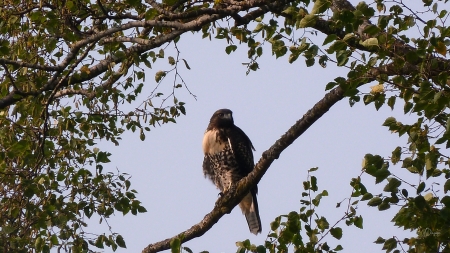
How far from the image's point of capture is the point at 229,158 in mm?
7961

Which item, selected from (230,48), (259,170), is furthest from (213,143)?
(259,170)

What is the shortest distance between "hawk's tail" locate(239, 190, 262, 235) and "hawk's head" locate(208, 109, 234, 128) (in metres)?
0.83

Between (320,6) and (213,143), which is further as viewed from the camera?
(213,143)

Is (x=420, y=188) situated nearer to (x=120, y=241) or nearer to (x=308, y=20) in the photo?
(x=308, y=20)

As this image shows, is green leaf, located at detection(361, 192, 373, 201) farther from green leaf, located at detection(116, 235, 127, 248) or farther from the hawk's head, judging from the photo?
the hawk's head

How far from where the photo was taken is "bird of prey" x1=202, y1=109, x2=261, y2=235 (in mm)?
7965

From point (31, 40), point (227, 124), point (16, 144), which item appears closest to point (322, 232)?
point (16, 144)

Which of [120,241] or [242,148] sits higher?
[242,148]

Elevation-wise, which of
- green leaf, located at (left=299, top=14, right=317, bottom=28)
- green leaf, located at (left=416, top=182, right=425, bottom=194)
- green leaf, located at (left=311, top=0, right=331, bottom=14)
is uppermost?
green leaf, located at (left=299, top=14, right=317, bottom=28)

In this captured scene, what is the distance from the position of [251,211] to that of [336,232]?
4.13 meters

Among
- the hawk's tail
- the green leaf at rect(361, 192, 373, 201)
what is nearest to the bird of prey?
the hawk's tail

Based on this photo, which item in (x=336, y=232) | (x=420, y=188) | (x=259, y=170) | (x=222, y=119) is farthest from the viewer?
(x=222, y=119)

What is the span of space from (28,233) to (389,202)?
268 centimetres

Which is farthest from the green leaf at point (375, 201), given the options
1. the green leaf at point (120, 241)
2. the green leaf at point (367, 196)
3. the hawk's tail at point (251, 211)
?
the hawk's tail at point (251, 211)
